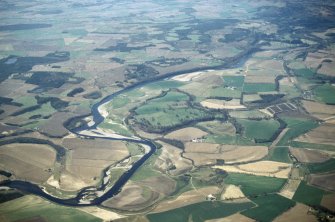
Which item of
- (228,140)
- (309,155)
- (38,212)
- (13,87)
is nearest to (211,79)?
(228,140)

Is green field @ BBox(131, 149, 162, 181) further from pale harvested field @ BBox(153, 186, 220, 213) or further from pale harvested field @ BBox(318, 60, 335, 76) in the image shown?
pale harvested field @ BBox(318, 60, 335, 76)

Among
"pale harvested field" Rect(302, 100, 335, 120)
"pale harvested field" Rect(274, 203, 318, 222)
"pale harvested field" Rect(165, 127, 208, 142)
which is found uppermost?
"pale harvested field" Rect(274, 203, 318, 222)

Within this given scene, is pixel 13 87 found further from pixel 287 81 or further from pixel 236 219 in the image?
pixel 236 219

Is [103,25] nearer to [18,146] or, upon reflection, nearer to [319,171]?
[18,146]

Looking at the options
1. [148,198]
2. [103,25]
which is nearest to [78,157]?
[148,198]

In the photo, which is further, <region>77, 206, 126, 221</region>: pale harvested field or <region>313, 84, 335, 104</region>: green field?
<region>313, 84, 335, 104</region>: green field

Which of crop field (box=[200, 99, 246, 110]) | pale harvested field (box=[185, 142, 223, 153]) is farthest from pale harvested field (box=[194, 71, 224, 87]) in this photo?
pale harvested field (box=[185, 142, 223, 153])
